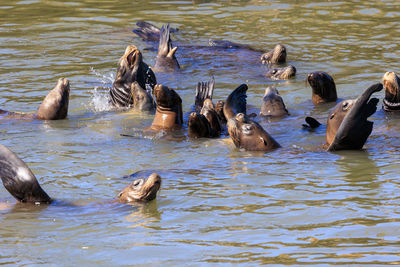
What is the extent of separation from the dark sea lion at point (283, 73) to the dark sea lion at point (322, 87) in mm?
1830

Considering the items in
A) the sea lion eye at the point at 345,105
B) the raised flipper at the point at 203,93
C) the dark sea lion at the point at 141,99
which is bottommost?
the dark sea lion at the point at 141,99

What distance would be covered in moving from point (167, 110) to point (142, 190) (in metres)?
3.44

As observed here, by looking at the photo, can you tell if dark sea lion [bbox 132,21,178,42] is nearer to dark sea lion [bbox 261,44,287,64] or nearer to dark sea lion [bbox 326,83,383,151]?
dark sea lion [bbox 261,44,287,64]

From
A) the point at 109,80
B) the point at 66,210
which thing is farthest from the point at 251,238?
the point at 109,80

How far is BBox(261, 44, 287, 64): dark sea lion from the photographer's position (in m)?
13.5

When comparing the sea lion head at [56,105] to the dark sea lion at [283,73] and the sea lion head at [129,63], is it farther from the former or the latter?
the dark sea lion at [283,73]

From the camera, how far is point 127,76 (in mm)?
11320

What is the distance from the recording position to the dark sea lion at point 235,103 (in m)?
9.38

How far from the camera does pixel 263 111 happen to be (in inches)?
389

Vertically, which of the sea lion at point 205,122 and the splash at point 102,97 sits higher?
the sea lion at point 205,122

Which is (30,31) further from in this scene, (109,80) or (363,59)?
(363,59)

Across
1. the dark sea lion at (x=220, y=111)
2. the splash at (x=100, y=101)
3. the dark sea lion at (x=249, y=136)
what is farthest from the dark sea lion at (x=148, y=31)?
the dark sea lion at (x=249, y=136)

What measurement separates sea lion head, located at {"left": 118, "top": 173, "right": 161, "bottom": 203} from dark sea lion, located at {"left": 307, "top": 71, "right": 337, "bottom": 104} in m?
4.74

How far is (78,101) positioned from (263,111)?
124 inches
